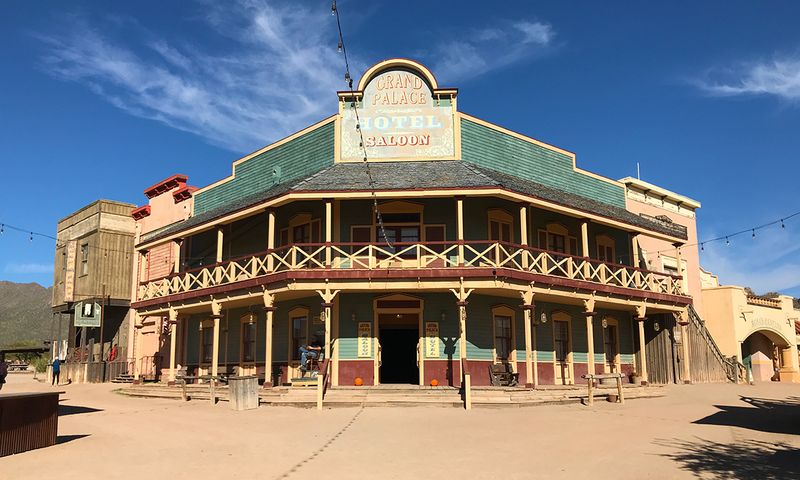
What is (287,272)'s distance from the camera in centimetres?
1967

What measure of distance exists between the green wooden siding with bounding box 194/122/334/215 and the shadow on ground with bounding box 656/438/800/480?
1501cm

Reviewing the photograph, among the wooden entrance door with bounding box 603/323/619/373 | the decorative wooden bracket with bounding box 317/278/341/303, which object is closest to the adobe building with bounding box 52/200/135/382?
the decorative wooden bracket with bounding box 317/278/341/303

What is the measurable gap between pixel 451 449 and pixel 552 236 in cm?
1458

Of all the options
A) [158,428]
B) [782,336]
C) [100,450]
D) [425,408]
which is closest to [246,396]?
[158,428]

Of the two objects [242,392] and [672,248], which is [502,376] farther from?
[672,248]

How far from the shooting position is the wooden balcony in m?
19.7

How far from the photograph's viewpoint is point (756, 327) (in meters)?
32.6

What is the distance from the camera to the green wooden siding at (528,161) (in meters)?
23.4

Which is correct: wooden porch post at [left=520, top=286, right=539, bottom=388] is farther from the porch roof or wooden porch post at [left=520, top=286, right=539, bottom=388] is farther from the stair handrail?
the stair handrail

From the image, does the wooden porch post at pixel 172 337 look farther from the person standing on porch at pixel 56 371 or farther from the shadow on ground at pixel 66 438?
the shadow on ground at pixel 66 438

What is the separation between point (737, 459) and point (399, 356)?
13.2 m

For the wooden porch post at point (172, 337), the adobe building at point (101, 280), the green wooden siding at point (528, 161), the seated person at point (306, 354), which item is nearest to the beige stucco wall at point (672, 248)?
the green wooden siding at point (528, 161)

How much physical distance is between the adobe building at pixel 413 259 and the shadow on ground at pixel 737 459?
7.28 meters

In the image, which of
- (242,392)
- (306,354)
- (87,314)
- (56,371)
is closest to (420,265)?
(306,354)
